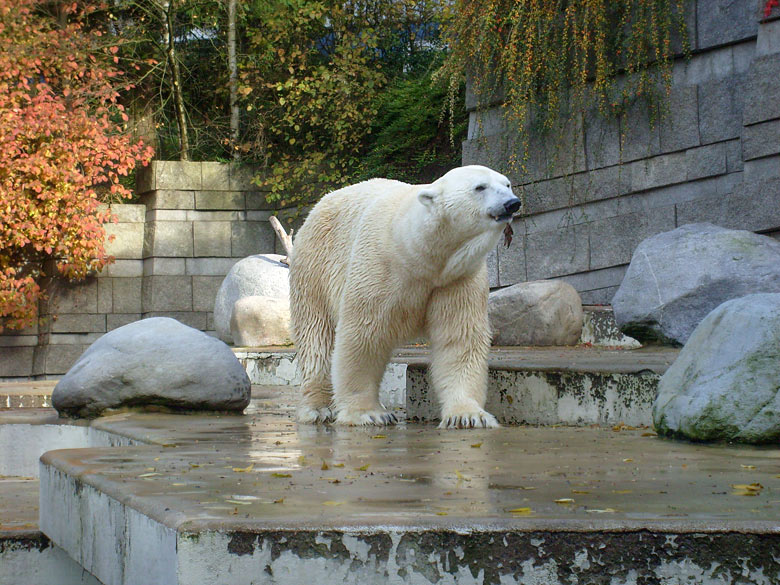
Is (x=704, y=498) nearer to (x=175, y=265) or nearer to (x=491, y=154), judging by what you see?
(x=491, y=154)

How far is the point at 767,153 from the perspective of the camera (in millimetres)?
7348

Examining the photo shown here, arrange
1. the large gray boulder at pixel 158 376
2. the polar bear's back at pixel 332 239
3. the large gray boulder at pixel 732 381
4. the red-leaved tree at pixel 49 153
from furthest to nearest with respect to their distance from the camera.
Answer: the red-leaved tree at pixel 49 153 → the large gray boulder at pixel 158 376 → the polar bear's back at pixel 332 239 → the large gray boulder at pixel 732 381

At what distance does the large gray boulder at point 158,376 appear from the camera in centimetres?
534

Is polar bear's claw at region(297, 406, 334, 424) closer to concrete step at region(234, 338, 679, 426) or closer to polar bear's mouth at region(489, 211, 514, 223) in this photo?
concrete step at region(234, 338, 679, 426)

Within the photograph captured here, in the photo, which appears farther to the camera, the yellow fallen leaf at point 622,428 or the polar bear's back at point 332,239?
the polar bear's back at point 332,239

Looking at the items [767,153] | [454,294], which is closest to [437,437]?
[454,294]

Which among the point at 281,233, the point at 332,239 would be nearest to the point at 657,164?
the point at 332,239

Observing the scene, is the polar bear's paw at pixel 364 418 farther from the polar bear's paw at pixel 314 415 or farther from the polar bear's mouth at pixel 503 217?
the polar bear's mouth at pixel 503 217

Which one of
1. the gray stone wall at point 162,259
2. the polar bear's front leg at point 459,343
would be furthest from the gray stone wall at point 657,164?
the gray stone wall at point 162,259

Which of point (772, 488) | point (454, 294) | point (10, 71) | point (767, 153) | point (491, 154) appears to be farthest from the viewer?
point (10, 71)

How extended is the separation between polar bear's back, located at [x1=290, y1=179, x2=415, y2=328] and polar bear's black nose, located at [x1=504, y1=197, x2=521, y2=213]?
675 millimetres

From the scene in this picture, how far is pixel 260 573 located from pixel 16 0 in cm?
1126

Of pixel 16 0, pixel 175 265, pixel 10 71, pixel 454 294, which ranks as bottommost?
pixel 454 294

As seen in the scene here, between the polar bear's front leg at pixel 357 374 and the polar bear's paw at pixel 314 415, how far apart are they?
8.8 inches
